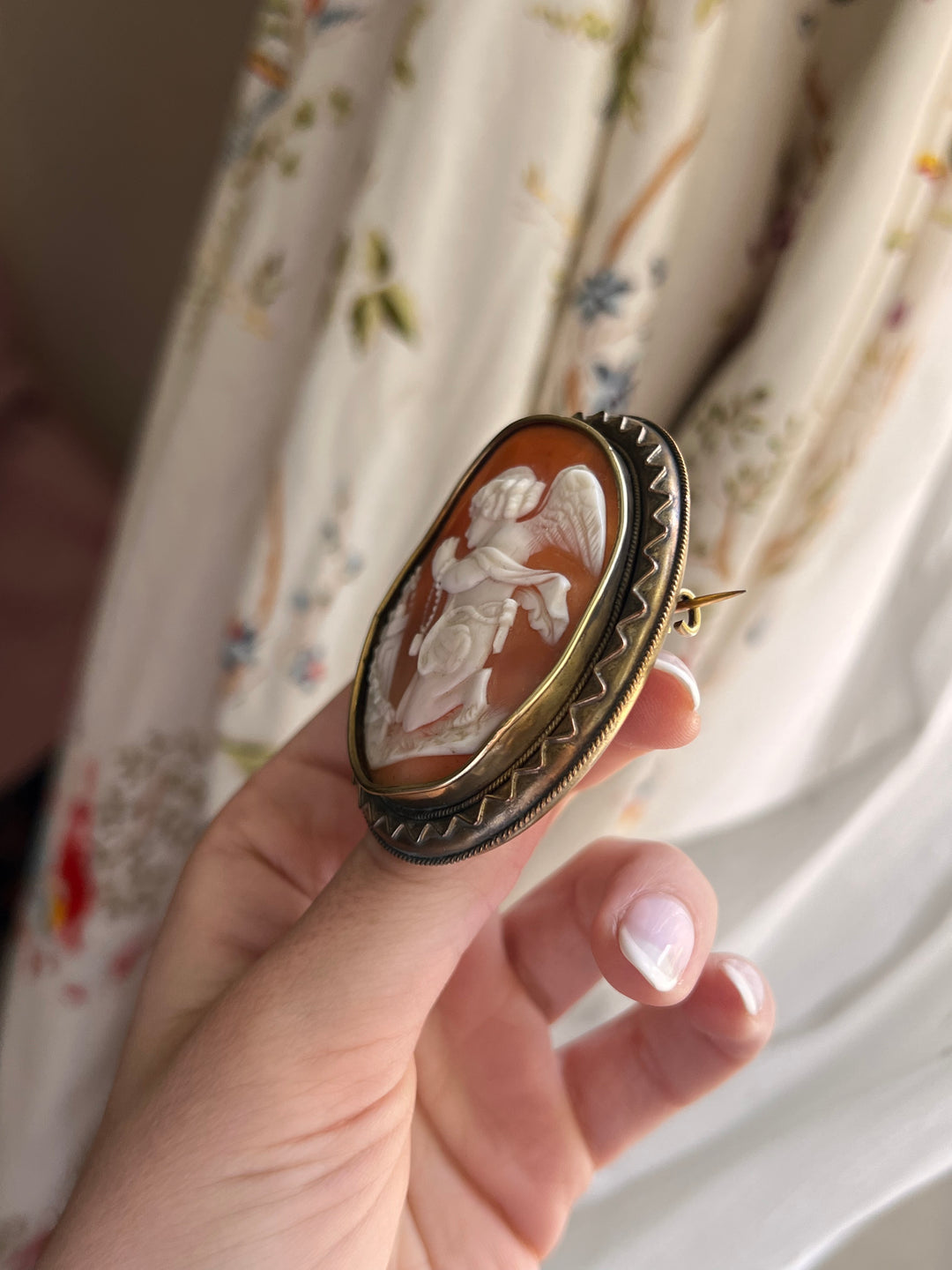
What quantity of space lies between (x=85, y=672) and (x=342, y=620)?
317 mm

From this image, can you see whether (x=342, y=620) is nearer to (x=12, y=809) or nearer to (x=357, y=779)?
(x=357, y=779)

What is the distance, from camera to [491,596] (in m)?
0.46

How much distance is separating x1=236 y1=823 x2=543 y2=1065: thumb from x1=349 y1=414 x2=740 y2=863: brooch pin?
2 centimetres

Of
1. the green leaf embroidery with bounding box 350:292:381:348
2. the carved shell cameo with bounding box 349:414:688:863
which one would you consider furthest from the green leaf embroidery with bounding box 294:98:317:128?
the carved shell cameo with bounding box 349:414:688:863

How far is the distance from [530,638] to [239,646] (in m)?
0.41

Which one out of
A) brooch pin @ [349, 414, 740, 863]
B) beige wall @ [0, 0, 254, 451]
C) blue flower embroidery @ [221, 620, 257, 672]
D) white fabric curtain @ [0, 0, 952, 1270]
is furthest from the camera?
beige wall @ [0, 0, 254, 451]

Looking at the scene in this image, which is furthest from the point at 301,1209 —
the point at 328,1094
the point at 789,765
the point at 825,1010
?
the point at 789,765

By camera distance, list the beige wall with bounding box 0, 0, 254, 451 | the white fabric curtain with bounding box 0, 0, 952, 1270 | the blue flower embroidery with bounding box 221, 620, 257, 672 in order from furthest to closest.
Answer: the beige wall with bounding box 0, 0, 254, 451
the blue flower embroidery with bounding box 221, 620, 257, 672
the white fabric curtain with bounding box 0, 0, 952, 1270

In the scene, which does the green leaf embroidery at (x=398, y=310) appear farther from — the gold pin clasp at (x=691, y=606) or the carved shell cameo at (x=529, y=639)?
the gold pin clasp at (x=691, y=606)

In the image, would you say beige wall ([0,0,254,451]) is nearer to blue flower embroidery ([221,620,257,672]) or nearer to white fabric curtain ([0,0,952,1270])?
white fabric curtain ([0,0,952,1270])

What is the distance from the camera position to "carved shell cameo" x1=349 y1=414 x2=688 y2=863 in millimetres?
423

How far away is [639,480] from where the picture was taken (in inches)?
18.0

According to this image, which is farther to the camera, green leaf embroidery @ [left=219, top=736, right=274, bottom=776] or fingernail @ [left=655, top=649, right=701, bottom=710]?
green leaf embroidery @ [left=219, top=736, right=274, bottom=776]

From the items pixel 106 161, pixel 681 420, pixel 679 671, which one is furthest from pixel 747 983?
pixel 106 161
